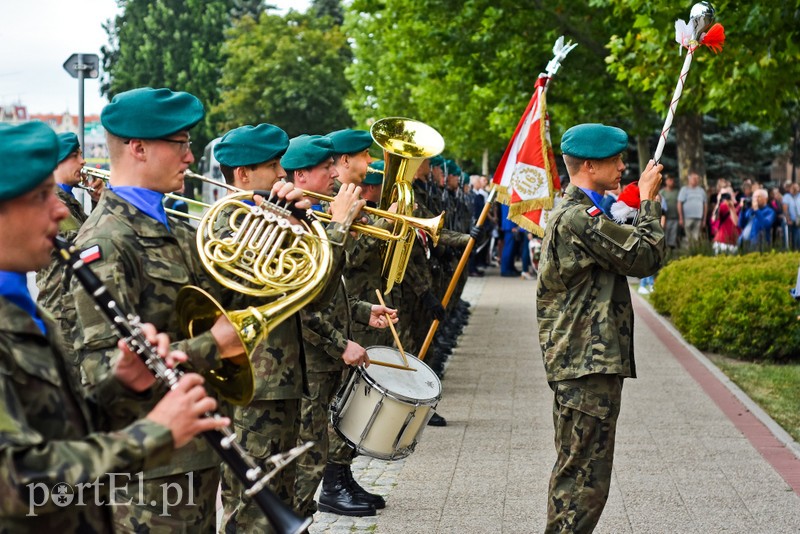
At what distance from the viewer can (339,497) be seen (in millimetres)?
7062

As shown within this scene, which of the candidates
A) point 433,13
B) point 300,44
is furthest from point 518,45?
point 300,44

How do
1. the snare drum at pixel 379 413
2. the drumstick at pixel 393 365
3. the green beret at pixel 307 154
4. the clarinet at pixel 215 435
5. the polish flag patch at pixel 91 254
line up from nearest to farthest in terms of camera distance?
the clarinet at pixel 215 435
the polish flag patch at pixel 91 254
the green beret at pixel 307 154
the snare drum at pixel 379 413
the drumstick at pixel 393 365

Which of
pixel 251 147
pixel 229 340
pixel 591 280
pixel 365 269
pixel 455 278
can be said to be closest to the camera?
pixel 229 340

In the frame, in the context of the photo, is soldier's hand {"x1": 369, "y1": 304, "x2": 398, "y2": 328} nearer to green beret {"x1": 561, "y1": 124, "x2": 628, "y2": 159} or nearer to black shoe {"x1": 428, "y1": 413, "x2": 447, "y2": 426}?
green beret {"x1": 561, "y1": 124, "x2": 628, "y2": 159}

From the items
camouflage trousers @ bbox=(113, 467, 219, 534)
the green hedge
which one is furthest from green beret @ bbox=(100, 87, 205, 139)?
the green hedge

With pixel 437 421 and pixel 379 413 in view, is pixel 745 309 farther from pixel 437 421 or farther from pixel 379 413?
pixel 379 413

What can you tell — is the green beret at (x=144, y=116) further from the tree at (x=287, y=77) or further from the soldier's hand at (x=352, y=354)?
the tree at (x=287, y=77)

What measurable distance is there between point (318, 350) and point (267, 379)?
42.4 inches

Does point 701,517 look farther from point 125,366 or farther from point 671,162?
point 671,162

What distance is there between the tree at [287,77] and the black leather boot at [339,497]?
176ft

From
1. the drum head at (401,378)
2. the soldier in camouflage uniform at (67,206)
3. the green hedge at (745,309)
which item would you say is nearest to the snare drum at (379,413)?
the drum head at (401,378)

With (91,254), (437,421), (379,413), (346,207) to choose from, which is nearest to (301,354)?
(346,207)

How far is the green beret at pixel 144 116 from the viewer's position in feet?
12.4

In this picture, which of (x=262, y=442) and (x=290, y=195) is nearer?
(x=290, y=195)
